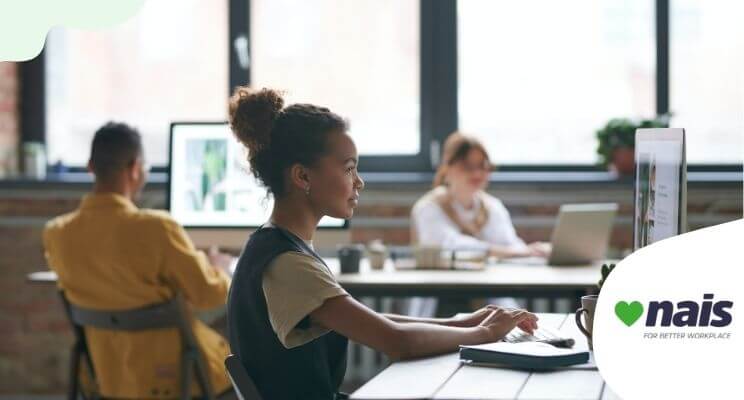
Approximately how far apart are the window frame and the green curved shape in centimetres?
53

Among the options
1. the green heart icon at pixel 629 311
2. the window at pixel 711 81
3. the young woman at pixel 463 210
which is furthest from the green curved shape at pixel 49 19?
the green heart icon at pixel 629 311

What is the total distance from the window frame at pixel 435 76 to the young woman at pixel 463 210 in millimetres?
391

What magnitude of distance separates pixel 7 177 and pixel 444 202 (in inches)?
79.9

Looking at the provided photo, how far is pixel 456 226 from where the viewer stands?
4707 mm

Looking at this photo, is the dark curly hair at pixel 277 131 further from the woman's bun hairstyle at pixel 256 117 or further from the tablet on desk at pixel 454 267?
the tablet on desk at pixel 454 267

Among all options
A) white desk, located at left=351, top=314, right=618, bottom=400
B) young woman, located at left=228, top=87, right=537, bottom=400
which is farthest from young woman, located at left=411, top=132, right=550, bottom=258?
white desk, located at left=351, top=314, right=618, bottom=400

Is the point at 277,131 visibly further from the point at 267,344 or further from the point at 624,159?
the point at 624,159

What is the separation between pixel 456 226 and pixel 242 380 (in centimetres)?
292

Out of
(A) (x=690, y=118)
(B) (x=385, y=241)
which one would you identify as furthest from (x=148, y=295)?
(A) (x=690, y=118)

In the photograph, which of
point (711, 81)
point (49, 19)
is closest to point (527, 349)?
point (711, 81)

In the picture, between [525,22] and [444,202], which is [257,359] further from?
[525,22]

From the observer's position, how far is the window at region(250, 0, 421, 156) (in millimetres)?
5176

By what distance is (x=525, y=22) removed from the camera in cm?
515

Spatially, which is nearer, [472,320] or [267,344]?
[267,344]
